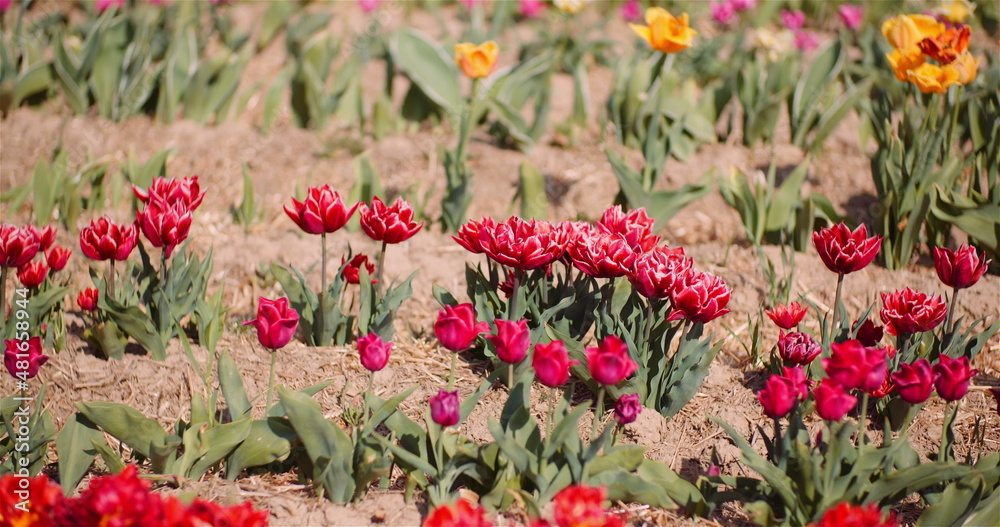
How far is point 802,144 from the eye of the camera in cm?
416

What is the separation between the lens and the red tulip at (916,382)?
172 centimetres

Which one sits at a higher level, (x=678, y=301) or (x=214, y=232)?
(x=678, y=301)

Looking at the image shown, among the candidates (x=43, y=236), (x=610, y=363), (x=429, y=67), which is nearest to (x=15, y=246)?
(x=43, y=236)

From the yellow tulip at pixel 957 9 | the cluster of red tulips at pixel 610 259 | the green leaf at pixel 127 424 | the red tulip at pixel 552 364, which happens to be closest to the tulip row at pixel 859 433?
the cluster of red tulips at pixel 610 259

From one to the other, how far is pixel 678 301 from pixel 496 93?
2.44 metres

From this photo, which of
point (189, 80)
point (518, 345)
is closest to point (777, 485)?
point (518, 345)

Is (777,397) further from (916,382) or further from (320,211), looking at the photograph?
(320,211)

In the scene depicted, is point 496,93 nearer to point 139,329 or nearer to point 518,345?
point 139,329

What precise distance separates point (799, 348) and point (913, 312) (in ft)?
0.90

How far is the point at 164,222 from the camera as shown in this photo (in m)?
2.12

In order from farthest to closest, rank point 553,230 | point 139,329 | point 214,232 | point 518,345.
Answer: point 214,232 < point 139,329 < point 553,230 < point 518,345

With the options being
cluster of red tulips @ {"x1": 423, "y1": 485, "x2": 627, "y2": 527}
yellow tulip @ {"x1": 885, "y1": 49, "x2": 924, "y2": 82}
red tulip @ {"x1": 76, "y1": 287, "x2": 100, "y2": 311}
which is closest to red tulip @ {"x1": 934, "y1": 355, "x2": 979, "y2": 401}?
cluster of red tulips @ {"x1": 423, "y1": 485, "x2": 627, "y2": 527}

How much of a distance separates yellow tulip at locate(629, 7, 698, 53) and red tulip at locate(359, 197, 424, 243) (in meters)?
1.43

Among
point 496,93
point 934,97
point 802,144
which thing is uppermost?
point 934,97
